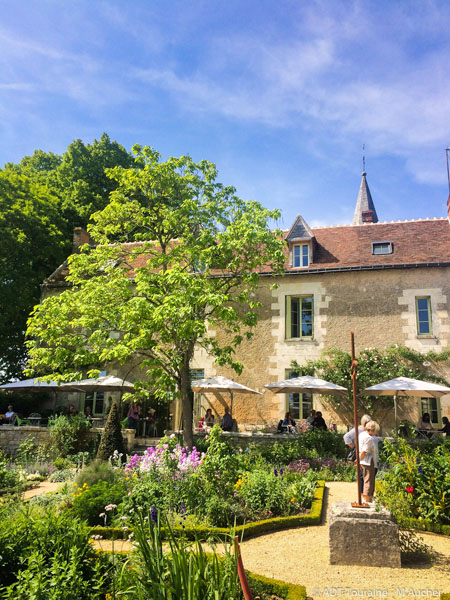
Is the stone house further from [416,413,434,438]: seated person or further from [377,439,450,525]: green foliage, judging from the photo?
[377,439,450,525]: green foliage

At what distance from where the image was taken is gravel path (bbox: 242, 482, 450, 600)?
4.36 meters

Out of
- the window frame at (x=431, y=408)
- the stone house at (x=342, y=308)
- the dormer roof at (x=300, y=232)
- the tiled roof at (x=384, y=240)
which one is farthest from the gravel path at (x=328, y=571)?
the dormer roof at (x=300, y=232)

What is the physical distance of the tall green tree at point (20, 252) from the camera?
17.7m

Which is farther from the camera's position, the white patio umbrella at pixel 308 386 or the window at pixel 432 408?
the window at pixel 432 408

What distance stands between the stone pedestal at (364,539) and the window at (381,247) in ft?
38.1

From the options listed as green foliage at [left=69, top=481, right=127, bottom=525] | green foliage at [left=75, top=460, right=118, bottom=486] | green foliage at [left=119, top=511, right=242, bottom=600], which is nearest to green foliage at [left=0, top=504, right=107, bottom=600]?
green foliage at [left=119, top=511, right=242, bottom=600]

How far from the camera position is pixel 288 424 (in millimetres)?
13383

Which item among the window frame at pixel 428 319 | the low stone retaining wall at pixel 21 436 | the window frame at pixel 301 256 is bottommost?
the low stone retaining wall at pixel 21 436

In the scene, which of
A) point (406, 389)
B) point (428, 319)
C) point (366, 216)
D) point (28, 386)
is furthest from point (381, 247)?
point (366, 216)

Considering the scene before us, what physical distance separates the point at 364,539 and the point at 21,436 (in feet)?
33.4

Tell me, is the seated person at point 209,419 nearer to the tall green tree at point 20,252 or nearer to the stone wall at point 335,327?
the stone wall at point 335,327

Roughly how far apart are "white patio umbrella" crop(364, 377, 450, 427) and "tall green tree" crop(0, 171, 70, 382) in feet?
44.0

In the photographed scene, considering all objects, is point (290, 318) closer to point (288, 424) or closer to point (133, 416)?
point (288, 424)

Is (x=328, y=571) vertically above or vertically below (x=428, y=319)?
below
